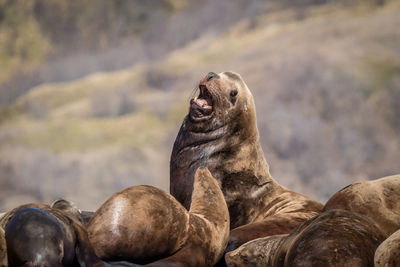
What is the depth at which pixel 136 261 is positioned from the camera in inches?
181

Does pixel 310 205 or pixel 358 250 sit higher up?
pixel 358 250

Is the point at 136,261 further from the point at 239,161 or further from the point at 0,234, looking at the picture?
the point at 239,161

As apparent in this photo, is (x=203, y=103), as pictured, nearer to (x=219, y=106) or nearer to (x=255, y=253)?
(x=219, y=106)

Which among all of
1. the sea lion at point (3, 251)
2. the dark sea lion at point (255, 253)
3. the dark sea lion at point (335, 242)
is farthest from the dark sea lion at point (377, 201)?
the sea lion at point (3, 251)

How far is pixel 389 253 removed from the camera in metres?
3.92

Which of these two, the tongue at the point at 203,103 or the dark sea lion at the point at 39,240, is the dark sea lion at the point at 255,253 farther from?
the tongue at the point at 203,103

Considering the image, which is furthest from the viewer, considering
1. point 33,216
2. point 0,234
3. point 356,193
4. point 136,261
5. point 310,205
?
point 310,205

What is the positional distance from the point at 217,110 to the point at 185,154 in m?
0.62

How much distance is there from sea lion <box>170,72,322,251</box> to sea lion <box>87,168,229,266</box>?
6.41 ft

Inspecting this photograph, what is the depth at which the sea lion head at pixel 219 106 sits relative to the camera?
720 cm

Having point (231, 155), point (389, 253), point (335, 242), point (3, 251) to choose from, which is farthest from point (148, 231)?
point (231, 155)

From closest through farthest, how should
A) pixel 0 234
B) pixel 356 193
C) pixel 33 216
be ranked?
pixel 0 234 → pixel 33 216 → pixel 356 193

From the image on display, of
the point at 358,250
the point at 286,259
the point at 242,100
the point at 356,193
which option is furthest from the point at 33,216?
the point at 242,100

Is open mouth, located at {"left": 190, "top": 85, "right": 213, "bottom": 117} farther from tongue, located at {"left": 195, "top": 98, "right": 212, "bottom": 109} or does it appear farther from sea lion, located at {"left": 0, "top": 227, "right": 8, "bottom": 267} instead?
sea lion, located at {"left": 0, "top": 227, "right": 8, "bottom": 267}
